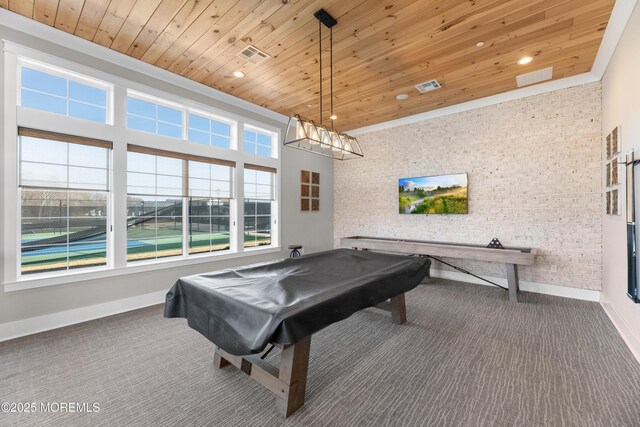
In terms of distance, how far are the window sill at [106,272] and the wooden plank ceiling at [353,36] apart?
103 inches

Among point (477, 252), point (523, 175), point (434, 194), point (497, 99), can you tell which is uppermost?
point (497, 99)

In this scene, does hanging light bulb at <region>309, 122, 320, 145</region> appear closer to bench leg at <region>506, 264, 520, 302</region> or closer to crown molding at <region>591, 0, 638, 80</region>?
crown molding at <region>591, 0, 638, 80</region>

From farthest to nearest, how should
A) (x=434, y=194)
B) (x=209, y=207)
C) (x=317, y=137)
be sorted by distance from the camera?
(x=434, y=194)
(x=209, y=207)
(x=317, y=137)

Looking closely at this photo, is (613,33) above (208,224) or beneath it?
above

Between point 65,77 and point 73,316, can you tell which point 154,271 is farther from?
point 65,77

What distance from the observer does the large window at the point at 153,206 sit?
355 cm

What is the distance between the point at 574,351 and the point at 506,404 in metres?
1.23

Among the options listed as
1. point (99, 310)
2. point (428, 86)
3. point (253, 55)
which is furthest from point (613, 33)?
point (99, 310)

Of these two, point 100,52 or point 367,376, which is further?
Result: point 100,52

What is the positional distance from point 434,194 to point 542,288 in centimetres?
215

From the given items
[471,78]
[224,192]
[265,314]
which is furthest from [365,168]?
[265,314]

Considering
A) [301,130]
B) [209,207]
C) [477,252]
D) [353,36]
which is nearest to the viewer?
[301,130]

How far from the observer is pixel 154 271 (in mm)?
3666

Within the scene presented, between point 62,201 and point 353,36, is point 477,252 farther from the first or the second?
point 62,201
